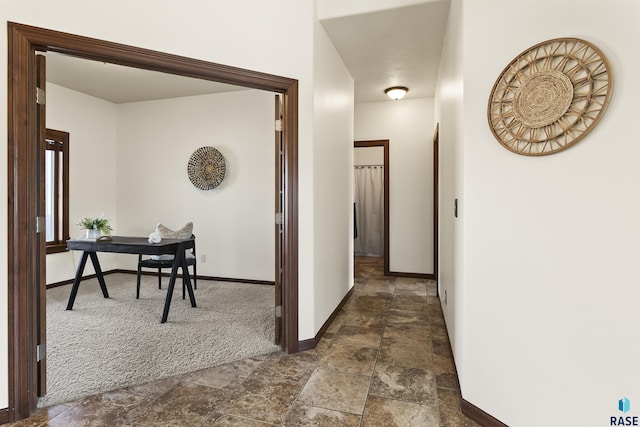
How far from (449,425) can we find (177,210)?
434cm

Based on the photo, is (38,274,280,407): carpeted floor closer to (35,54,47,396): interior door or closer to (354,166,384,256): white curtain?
(35,54,47,396): interior door

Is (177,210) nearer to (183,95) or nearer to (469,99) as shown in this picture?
(183,95)

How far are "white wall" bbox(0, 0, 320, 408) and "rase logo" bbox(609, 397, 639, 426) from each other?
1744 mm

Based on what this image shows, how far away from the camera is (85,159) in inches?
188

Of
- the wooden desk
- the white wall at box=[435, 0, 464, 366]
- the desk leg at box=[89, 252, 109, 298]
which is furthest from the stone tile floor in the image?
the desk leg at box=[89, 252, 109, 298]

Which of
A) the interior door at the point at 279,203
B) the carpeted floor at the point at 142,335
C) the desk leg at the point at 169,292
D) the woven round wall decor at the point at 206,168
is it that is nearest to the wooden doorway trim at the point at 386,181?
the carpeted floor at the point at 142,335

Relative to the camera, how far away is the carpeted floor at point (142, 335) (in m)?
2.20

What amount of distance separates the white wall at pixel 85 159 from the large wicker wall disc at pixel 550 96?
501cm

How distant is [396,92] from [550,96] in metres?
3.04

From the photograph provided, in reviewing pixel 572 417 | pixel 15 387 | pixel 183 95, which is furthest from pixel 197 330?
pixel 183 95

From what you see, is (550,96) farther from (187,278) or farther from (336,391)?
(187,278)

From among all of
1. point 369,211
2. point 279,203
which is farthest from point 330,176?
point 369,211

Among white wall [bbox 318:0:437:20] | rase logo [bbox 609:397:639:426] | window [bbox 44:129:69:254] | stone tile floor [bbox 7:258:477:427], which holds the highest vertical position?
white wall [bbox 318:0:437:20]

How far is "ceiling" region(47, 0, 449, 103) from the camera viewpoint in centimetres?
264
